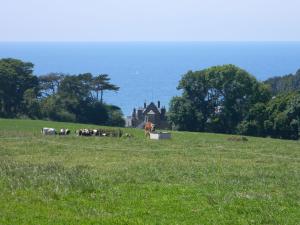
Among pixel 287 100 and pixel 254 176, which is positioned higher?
pixel 287 100

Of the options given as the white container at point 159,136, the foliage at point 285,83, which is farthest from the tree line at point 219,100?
the foliage at point 285,83

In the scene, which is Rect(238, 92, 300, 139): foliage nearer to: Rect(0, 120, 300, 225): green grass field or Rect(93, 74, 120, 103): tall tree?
Rect(93, 74, 120, 103): tall tree

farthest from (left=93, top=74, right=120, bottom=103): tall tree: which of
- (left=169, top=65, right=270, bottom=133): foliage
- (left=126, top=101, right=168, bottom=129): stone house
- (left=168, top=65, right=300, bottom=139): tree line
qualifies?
(left=169, top=65, right=270, bottom=133): foliage

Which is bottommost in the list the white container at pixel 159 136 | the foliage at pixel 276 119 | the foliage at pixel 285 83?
the white container at pixel 159 136

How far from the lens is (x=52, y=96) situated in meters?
92.3

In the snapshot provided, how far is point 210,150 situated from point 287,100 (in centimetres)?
3932

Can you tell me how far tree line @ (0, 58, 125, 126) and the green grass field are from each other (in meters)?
53.5

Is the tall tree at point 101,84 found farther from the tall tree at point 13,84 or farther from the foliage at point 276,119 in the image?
the foliage at point 276,119

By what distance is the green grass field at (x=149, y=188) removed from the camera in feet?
48.9

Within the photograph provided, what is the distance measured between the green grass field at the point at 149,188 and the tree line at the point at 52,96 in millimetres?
53539

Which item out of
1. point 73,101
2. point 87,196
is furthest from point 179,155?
point 73,101

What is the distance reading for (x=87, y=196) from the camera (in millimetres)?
17312

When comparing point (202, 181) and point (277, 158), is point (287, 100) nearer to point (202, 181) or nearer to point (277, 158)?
point (277, 158)

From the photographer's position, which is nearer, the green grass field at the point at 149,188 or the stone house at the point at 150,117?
the green grass field at the point at 149,188
